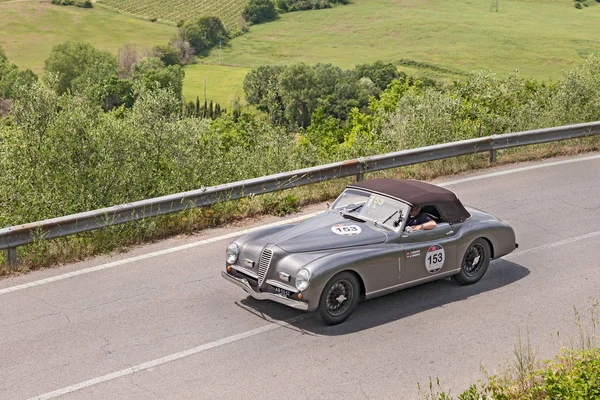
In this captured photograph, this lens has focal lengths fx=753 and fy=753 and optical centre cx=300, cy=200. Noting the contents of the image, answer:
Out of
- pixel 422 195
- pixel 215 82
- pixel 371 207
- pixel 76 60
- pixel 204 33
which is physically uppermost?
pixel 422 195

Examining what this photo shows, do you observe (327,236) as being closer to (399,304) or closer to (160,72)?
(399,304)

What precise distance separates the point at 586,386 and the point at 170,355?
414 cm

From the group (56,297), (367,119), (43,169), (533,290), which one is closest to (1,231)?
(56,297)

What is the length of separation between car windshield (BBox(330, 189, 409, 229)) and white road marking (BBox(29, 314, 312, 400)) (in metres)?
1.56

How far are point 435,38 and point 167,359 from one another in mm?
169036

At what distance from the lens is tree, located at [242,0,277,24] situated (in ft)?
619

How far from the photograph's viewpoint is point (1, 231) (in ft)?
33.0

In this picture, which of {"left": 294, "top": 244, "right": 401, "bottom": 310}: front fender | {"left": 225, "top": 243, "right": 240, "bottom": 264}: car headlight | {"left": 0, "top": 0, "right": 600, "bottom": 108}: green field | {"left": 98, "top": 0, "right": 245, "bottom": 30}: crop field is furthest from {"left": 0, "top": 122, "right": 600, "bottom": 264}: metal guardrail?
{"left": 98, "top": 0, "right": 245, "bottom": 30}: crop field

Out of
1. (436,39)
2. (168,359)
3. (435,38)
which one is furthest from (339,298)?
(435,38)

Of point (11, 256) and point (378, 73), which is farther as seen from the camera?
point (378, 73)

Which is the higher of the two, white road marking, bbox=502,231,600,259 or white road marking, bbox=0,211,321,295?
white road marking, bbox=502,231,600,259

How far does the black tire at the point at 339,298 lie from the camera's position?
871 centimetres

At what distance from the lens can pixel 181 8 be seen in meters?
184

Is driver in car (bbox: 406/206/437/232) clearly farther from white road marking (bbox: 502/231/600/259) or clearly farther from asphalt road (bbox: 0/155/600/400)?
white road marking (bbox: 502/231/600/259)
